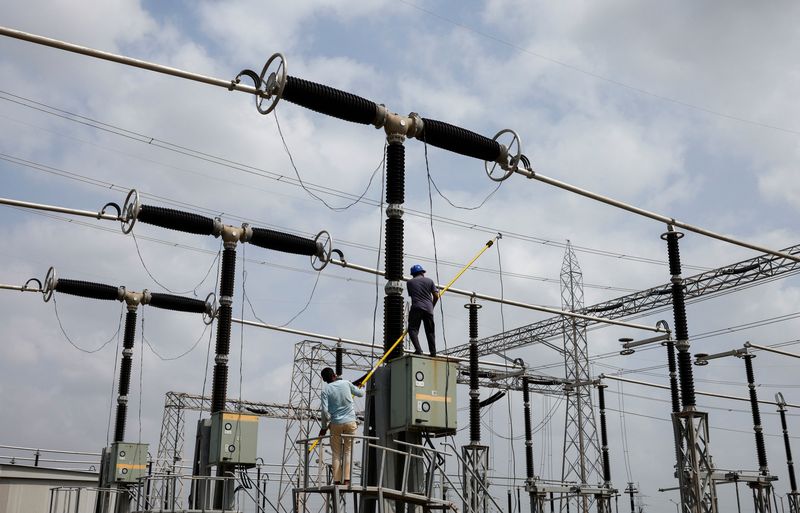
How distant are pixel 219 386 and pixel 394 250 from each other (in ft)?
30.9

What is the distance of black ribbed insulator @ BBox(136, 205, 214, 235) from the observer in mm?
20250

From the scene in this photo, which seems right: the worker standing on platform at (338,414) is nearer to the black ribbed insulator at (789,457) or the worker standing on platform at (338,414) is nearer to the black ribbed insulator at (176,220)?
the black ribbed insulator at (176,220)

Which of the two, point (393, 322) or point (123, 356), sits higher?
point (123, 356)

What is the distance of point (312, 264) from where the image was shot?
72.7ft

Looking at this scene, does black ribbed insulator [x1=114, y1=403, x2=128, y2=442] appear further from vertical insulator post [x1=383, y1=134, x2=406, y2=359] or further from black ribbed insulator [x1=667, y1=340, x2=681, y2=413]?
black ribbed insulator [x1=667, y1=340, x2=681, y2=413]

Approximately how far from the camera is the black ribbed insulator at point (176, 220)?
2025 cm

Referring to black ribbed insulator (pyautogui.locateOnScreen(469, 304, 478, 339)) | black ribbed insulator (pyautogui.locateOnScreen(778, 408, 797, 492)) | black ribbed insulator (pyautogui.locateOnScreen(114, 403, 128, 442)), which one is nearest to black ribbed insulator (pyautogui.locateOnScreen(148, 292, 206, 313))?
black ribbed insulator (pyautogui.locateOnScreen(114, 403, 128, 442))

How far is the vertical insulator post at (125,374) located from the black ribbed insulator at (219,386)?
6441 mm

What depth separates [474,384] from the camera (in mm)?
28312

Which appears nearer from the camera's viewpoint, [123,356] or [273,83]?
[273,83]

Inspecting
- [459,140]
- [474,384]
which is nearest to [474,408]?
[474,384]

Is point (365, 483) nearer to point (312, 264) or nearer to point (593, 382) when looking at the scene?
point (312, 264)

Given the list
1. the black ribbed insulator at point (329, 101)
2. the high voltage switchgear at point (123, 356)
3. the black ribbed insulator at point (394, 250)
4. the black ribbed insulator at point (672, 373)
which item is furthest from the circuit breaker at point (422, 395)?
the black ribbed insulator at point (672, 373)

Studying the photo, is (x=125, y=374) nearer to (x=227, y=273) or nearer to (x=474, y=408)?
(x=227, y=273)
